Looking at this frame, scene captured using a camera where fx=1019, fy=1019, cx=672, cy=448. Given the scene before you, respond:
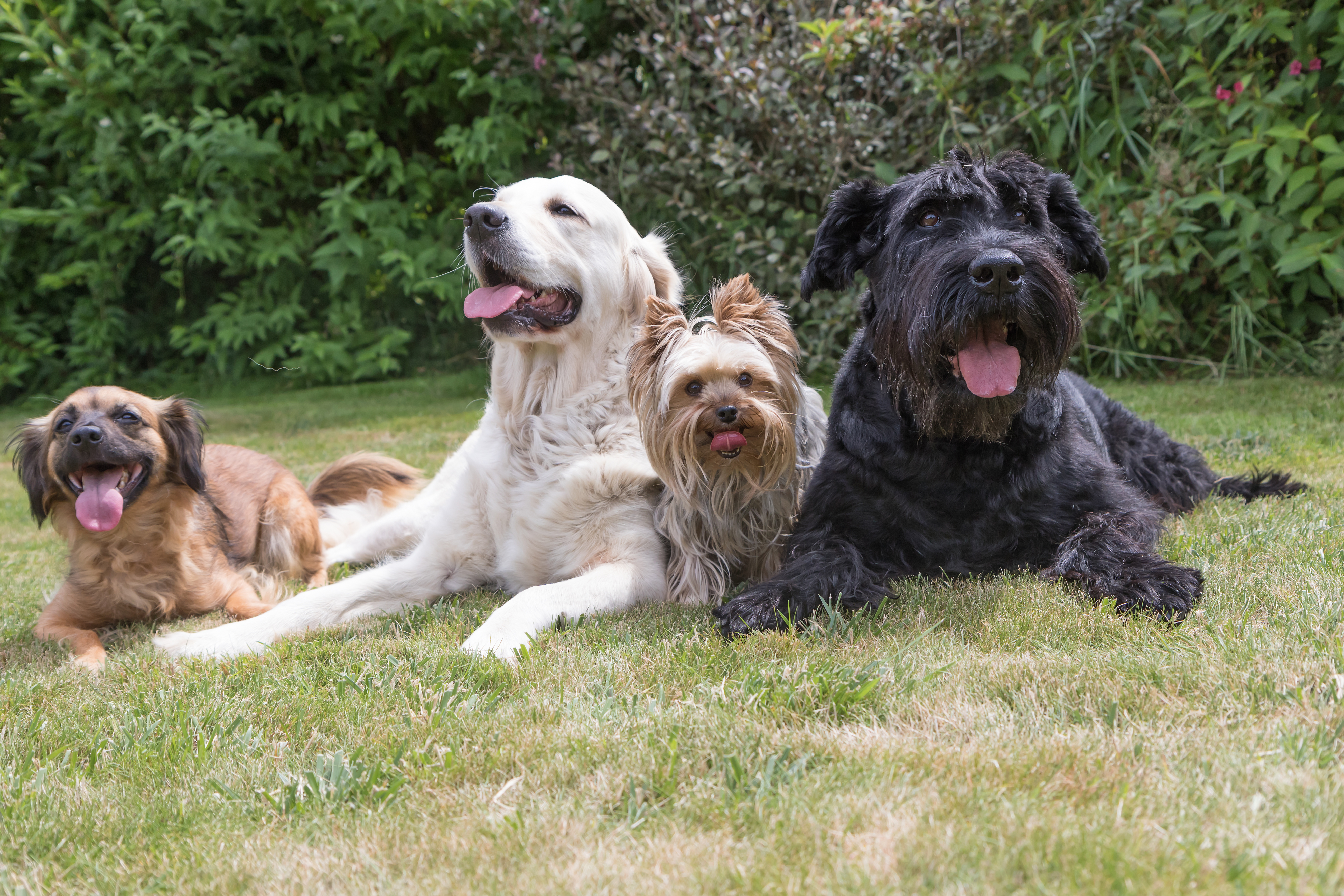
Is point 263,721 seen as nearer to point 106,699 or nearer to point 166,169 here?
point 106,699

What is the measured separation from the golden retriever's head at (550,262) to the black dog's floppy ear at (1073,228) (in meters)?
1.33

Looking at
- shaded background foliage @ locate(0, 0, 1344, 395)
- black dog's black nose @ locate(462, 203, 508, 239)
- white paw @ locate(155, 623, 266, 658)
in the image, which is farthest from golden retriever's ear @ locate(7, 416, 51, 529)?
shaded background foliage @ locate(0, 0, 1344, 395)

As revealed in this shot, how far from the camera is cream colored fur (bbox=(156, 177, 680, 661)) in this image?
323 cm

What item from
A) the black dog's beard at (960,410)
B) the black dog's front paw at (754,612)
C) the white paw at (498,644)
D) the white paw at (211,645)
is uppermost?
the black dog's beard at (960,410)

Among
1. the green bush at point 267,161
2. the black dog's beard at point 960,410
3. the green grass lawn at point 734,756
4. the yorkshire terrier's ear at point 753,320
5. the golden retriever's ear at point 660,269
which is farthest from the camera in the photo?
the green bush at point 267,161

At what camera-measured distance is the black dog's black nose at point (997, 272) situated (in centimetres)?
252

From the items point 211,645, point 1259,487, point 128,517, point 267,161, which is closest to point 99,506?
point 128,517

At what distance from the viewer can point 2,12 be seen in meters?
8.72

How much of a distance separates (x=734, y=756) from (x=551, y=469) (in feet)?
5.42

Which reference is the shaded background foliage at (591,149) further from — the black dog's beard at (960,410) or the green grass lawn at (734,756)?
the black dog's beard at (960,410)

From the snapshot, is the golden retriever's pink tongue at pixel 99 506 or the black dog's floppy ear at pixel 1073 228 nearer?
the black dog's floppy ear at pixel 1073 228

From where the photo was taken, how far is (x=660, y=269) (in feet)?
11.9

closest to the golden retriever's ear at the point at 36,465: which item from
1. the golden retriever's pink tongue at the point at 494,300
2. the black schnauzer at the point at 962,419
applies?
the golden retriever's pink tongue at the point at 494,300

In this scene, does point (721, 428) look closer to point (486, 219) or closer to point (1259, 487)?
point (486, 219)
